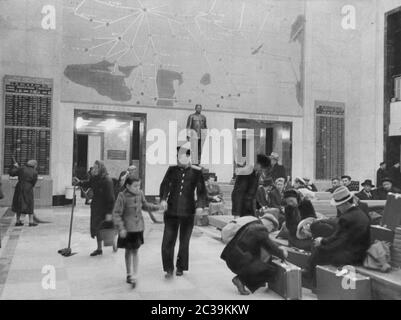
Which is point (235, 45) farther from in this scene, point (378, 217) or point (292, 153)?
point (378, 217)

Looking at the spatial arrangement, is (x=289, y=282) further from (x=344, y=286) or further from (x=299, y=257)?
(x=299, y=257)

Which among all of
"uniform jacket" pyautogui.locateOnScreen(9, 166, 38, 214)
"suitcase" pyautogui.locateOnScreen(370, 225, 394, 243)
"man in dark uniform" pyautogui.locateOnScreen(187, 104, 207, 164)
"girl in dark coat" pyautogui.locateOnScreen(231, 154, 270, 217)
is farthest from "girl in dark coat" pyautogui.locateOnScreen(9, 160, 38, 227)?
"suitcase" pyautogui.locateOnScreen(370, 225, 394, 243)

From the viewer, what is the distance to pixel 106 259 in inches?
245

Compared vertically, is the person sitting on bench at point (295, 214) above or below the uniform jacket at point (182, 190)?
below

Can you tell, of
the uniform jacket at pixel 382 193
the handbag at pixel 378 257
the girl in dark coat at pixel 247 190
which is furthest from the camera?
the uniform jacket at pixel 382 193

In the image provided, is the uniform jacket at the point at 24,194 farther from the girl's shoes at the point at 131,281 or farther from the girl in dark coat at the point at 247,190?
the girl's shoes at the point at 131,281

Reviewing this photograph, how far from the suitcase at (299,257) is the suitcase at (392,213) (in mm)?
1178

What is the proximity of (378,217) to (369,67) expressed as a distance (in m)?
10.6

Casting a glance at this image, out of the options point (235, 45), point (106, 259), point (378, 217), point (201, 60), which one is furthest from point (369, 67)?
point (106, 259)

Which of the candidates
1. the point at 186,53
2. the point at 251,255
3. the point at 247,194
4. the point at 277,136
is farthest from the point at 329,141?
the point at 251,255

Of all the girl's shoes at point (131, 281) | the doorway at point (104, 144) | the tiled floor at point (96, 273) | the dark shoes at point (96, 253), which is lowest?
the tiled floor at point (96, 273)

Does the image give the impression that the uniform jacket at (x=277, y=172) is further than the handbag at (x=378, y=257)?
Yes

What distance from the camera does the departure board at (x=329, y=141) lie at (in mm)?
16027

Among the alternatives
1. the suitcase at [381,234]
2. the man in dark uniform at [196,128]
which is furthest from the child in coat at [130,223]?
the man in dark uniform at [196,128]
